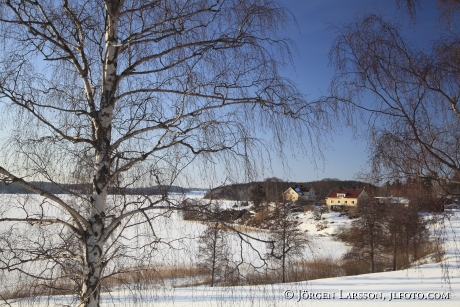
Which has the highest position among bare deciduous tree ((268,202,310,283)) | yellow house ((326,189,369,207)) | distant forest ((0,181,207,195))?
distant forest ((0,181,207,195))

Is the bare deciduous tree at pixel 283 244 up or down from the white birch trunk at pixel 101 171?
down

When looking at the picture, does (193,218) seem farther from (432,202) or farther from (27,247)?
(432,202)

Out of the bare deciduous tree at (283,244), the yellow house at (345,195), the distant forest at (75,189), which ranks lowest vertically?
the bare deciduous tree at (283,244)

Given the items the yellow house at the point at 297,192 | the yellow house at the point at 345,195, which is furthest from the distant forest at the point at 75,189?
the yellow house at the point at 345,195

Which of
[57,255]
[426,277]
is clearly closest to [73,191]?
[57,255]

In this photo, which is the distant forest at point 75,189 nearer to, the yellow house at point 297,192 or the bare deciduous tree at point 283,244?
the bare deciduous tree at point 283,244

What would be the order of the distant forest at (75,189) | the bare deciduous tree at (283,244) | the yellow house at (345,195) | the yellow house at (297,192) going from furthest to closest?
the yellow house at (345,195), the yellow house at (297,192), the bare deciduous tree at (283,244), the distant forest at (75,189)

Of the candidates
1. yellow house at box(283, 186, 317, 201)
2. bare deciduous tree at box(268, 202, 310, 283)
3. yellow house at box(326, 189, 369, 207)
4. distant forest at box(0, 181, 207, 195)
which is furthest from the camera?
yellow house at box(326, 189, 369, 207)

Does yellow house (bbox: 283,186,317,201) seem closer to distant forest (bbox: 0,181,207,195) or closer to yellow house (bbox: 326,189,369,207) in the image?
yellow house (bbox: 326,189,369,207)

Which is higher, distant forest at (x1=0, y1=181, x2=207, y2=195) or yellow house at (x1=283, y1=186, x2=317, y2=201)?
distant forest at (x1=0, y1=181, x2=207, y2=195)

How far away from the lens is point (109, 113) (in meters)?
2.55

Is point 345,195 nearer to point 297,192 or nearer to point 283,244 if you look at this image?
point 297,192

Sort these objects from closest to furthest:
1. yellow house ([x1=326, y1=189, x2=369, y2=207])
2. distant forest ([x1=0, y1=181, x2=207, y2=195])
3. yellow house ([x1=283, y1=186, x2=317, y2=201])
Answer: distant forest ([x1=0, y1=181, x2=207, y2=195]) → yellow house ([x1=283, y1=186, x2=317, y2=201]) → yellow house ([x1=326, y1=189, x2=369, y2=207])

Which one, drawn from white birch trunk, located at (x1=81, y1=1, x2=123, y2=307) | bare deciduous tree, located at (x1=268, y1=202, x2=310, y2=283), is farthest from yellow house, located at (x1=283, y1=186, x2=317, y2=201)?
white birch trunk, located at (x1=81, y1=1, x2=123, y2=307)
